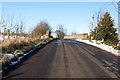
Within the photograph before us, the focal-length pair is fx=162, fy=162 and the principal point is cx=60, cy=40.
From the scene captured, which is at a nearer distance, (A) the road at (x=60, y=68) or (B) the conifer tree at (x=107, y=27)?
(A) the road at (x=60, y=68)

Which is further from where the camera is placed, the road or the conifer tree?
the conifer tree

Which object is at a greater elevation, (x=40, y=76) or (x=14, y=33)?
(x=14, y=33)

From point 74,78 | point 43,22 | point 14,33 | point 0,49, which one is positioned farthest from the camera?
point 43,22

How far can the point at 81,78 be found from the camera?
22.2 ft

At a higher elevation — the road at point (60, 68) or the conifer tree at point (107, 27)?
the conifer tree at point (107, 27)

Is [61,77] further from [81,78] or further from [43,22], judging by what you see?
[43,22]

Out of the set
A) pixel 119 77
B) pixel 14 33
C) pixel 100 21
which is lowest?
pixel 119 77

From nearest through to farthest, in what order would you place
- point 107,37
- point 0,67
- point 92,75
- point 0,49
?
point 92,75, point 0,67, point 0,49, point 107,37

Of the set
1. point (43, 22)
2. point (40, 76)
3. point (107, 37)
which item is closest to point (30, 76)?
point (40, 76)

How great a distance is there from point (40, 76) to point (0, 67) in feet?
7.53

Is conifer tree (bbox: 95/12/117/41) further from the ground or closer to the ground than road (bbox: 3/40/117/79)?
further from the ground

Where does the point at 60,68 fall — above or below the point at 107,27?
below

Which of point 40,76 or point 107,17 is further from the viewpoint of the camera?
point 107,17

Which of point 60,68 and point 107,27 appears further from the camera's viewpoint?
point 107,27
